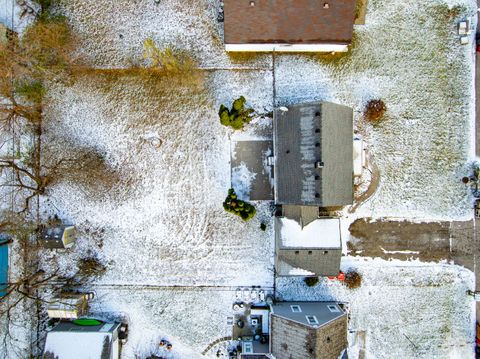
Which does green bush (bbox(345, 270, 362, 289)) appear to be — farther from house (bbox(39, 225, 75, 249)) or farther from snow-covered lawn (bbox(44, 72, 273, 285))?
house (bbox(39, 225, 75, 249))

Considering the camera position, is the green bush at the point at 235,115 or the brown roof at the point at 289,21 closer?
the brown roof at the point at 289,21

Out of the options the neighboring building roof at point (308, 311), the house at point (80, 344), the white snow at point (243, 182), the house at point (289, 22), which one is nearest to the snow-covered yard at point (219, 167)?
the white snow at point (243, 182)

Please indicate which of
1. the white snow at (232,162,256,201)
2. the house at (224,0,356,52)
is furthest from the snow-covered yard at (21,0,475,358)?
the house at (224,0,356,52)

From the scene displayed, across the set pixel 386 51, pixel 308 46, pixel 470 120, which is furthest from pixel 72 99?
pixel 470 120

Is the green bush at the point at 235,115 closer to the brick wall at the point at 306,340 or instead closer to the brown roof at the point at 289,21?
the brown roof at the point at 289,21

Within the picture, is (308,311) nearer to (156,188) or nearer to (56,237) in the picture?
(156,188)

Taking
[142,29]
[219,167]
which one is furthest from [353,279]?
[142,29]

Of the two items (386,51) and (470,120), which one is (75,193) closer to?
(386,51)
